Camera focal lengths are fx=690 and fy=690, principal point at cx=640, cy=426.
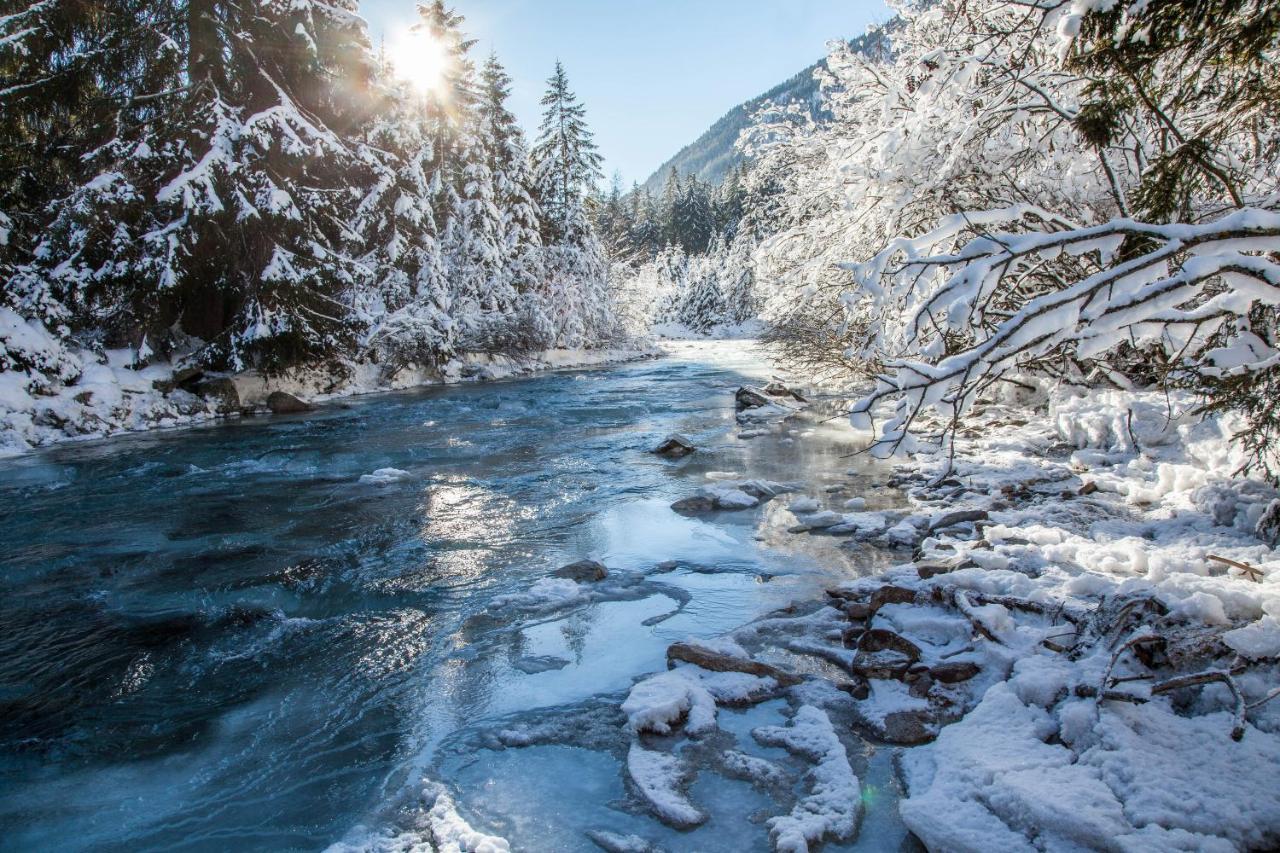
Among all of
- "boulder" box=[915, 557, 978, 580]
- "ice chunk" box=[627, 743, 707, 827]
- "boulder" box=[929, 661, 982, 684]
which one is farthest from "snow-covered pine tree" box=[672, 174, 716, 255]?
"ice chunk" box=[627, 743, 707, 827]

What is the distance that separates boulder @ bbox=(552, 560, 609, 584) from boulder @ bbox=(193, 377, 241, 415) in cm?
1449

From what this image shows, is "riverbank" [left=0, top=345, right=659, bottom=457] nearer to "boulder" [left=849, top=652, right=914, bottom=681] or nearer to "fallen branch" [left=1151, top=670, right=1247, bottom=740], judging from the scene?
"boulder" [left=849, top=652, right=914, bottom=681]

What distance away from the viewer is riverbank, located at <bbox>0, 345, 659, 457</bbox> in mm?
13477

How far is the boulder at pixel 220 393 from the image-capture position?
17.0m

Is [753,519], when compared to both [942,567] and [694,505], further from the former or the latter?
[942,567]

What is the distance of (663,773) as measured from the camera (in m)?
3.38


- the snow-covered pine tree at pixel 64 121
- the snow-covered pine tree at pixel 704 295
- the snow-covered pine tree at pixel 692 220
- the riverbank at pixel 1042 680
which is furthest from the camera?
the snow-covered pine tree at pixel 692 220

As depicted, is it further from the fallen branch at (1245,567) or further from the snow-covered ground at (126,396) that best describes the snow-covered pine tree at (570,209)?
the fallen branch at (1245,567)

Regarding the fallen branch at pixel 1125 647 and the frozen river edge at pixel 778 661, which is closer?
the frozen river edge at pixel 778 661

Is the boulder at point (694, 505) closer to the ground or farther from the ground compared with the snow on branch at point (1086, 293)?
closer to the ground

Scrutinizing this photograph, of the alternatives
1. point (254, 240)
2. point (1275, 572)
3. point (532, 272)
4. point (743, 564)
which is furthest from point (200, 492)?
point (532, 272)

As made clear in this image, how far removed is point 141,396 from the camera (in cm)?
1585

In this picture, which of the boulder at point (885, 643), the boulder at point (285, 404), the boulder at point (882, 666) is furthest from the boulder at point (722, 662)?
the boulder at point (285, 404)

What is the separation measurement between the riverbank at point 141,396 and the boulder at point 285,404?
130 millimetres
